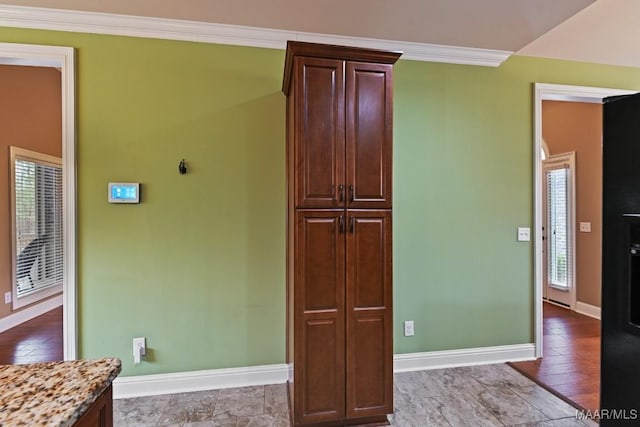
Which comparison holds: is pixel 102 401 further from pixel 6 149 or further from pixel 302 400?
pixel 6 149

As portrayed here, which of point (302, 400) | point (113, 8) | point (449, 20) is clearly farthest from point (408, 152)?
point (113, 8)

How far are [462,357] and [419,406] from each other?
797mm

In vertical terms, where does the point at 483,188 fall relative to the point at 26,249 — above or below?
above

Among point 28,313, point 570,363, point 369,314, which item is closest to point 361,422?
point 369,314

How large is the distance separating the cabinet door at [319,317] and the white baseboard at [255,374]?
63 centimetres

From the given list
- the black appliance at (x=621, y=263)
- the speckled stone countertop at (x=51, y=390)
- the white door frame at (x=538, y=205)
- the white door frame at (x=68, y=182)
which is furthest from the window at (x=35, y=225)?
the white door frame at (x=538, y=205)

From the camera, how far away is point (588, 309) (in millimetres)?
4180

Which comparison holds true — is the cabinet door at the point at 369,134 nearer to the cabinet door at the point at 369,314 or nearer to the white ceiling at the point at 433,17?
the cabinet door at the point at 369,314

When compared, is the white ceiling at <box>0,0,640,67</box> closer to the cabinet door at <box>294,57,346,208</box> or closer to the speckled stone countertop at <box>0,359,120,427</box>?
the cabinet door at <box>294,57,346,208</box>

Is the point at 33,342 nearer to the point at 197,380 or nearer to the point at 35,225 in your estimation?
the point at 35,225

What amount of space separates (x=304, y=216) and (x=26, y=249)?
445 cm

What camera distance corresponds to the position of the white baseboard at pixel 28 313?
3805 millimetres

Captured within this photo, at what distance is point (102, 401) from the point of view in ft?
3.03

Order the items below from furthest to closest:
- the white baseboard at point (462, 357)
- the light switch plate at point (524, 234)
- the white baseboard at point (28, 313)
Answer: the white baseboard at point (28, 313), the light switch plate at point (524, 234), the white baseboard at point (462, 357)
